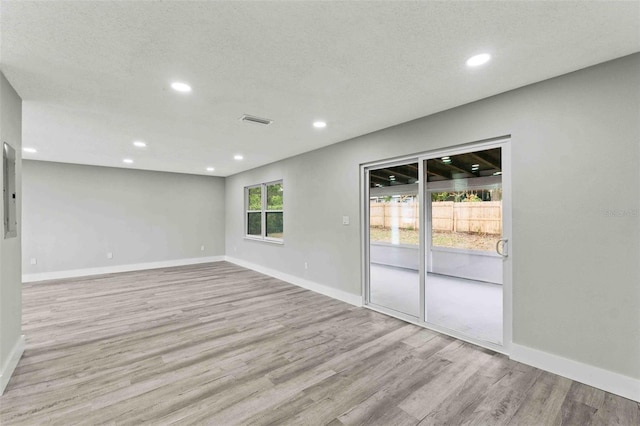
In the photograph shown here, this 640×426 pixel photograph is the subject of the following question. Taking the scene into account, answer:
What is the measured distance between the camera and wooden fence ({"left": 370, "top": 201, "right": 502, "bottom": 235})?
307 centimetres

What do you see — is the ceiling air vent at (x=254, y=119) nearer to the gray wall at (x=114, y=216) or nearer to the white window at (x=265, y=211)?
the white window at (x=265, y=211)

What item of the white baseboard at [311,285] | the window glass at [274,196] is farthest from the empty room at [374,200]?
the window glass at [274,196]

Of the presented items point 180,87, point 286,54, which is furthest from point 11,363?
point 286,54

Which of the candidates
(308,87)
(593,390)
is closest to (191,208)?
(308,87)

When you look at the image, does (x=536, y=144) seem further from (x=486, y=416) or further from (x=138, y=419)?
(x=138, y=419)

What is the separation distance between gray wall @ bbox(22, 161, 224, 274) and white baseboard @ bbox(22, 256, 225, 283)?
89 mm

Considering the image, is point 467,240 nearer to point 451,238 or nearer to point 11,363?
point 451,238

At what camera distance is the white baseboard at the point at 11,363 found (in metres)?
2.17

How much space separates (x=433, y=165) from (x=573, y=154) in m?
1.35

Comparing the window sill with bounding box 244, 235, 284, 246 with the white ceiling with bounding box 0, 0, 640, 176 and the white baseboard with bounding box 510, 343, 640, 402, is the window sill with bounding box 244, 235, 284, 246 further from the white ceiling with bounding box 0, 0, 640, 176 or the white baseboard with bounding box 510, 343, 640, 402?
the white baseboard with bounding box 510, 343, 640, 402

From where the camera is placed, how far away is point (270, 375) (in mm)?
2389

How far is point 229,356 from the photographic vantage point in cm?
271

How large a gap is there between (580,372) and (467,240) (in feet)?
5.24

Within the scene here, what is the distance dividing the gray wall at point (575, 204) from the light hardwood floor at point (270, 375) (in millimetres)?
425
